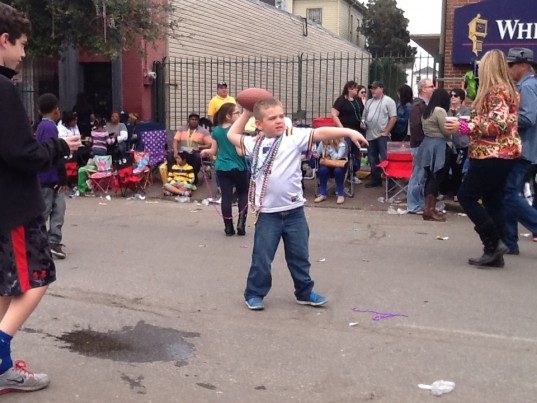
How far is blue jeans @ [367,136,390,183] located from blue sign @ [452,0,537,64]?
2.47m

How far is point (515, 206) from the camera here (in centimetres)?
698

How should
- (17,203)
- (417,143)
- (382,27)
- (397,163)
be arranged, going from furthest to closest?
(382,27)
(397,163)
(417,143)
(17,203)

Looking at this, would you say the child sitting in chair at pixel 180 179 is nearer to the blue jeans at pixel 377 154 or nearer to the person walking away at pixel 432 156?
the blue jeans at pixel 377 154

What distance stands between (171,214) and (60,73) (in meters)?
7.23

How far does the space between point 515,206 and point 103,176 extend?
7401 mm

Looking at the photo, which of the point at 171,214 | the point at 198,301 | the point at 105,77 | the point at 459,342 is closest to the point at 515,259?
the point at 459,342

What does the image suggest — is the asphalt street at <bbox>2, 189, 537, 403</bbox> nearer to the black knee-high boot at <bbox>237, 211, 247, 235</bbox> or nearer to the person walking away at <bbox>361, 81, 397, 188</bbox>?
the black knee-high boot at <bbox>237, 211, 247, 235</bbox>

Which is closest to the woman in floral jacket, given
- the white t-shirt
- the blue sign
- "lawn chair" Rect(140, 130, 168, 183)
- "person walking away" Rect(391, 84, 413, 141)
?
the white t-shirt

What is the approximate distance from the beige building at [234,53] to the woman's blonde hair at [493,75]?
22.9 feet

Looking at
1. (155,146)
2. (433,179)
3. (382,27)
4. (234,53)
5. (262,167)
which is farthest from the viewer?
(382,27)

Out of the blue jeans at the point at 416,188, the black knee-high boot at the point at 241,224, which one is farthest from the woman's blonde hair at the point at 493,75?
the blue jeans at the point at 416,188

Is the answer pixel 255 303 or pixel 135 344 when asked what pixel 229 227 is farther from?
pixel 135 344

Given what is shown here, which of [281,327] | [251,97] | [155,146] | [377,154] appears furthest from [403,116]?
[281,327]

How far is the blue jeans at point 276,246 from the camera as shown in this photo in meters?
5.12
